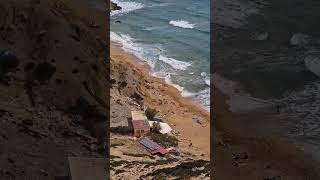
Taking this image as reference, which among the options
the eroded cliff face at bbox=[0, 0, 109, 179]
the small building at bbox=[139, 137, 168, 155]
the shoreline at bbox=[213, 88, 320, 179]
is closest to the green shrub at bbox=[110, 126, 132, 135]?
the eroded cliff face at bbox=[0, 0, 109, 179]

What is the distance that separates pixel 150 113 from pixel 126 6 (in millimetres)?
29708

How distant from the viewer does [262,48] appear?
33594mm

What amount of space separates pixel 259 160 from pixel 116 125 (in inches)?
250

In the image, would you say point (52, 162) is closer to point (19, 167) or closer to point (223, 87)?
point (19, 167)

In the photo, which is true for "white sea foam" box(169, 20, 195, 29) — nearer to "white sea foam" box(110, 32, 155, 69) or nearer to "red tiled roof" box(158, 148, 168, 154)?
"white sea foam" box(110, 32, 155, 69)

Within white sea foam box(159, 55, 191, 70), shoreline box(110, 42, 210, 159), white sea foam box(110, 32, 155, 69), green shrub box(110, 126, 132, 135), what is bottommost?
shoreline box(110, 42, 210, 159)

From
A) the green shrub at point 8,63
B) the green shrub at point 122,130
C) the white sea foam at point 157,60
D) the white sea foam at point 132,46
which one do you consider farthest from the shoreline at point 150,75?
the green shrub at point 8,63

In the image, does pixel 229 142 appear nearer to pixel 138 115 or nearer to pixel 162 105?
pixel 138 115

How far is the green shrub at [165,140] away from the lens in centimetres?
2162

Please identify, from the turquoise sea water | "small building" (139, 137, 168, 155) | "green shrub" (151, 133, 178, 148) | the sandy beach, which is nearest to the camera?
the sandy beach

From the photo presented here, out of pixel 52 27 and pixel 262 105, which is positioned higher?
pixel 52 27

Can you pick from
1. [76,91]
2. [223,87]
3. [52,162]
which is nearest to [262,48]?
[223,87]

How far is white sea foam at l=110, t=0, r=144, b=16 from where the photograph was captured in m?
50.8

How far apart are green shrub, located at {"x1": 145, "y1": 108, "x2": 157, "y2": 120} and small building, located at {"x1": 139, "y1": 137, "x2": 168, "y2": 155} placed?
3.77 m
